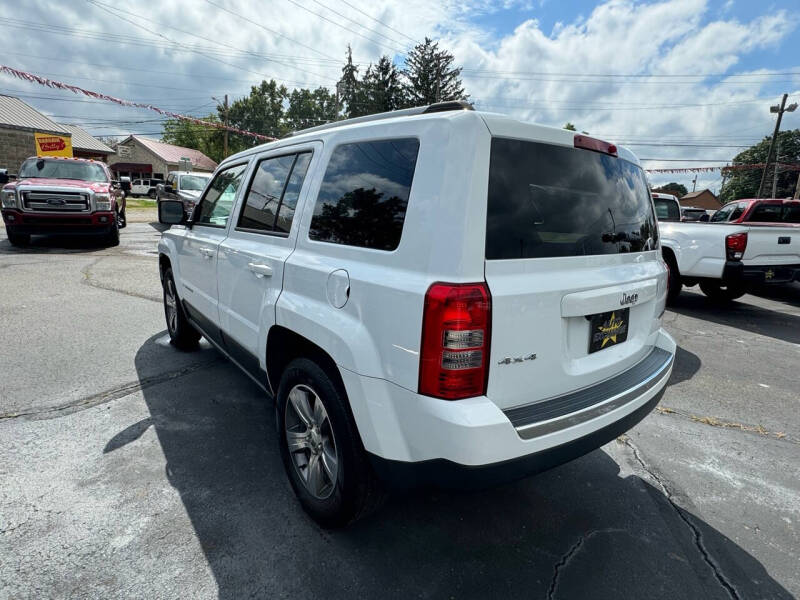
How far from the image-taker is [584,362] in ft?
6.57

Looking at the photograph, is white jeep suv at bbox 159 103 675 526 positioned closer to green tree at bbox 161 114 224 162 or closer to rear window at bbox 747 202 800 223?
rear window at bbox 747 202 800 223

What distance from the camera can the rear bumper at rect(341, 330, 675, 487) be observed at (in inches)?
63.3

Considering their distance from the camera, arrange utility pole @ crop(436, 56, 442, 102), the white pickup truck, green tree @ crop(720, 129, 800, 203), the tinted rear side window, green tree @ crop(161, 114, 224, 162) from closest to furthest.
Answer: the tinted rear side window → the white pickup truck → utility pole @ crop(436, 56, 442, 102) → green tree @ crop(161, 114, 224, 162) → green tree @ crop(720, 129, 800, 203)

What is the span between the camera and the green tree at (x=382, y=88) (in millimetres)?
44500

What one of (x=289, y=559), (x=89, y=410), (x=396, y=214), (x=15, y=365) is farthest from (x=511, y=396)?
(x=15, y=365)

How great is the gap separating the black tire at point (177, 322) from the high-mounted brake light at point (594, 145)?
12.1 ft

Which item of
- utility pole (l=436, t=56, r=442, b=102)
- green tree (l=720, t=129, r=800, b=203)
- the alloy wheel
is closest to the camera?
the alloy wheel

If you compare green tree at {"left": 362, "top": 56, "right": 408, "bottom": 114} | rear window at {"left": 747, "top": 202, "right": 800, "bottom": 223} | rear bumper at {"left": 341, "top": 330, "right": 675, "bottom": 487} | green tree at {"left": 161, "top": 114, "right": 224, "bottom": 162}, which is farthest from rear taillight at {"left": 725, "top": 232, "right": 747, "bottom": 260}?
green tree at {"left": 161, "top": 114, "right": 224, "bottom": 162}

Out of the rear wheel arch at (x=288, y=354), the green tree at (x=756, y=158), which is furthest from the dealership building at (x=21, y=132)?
the green tree at (x=756, y=158)

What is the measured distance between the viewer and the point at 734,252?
656 centimetres

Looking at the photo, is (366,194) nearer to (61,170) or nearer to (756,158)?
(61,170)

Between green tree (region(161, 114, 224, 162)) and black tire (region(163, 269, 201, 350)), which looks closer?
black tire (region(163, 269, 201, 350))

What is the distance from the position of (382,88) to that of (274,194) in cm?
4761

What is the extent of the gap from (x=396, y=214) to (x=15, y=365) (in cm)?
421
